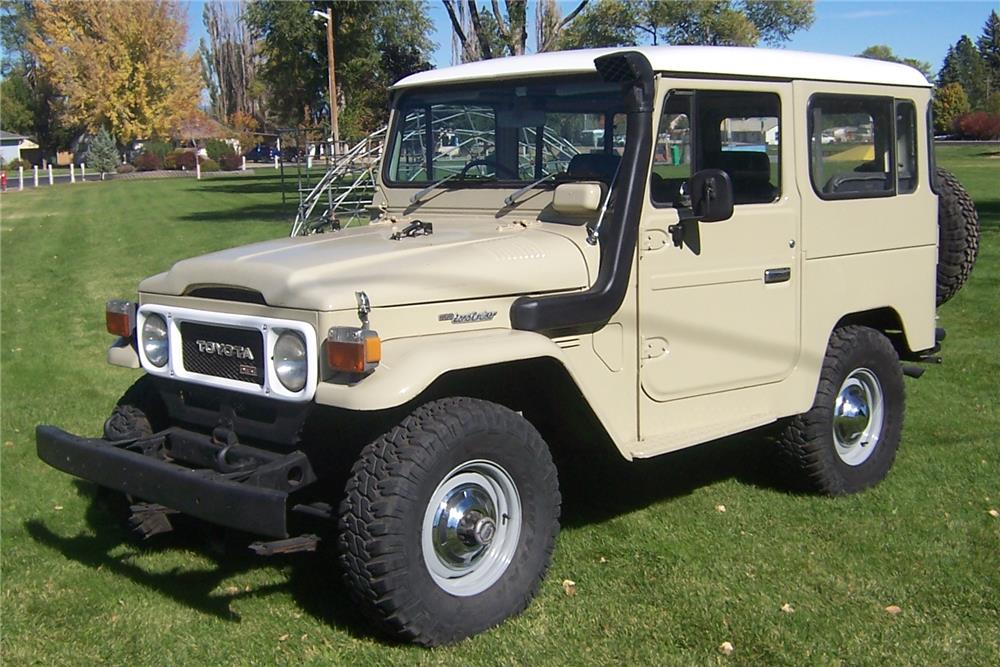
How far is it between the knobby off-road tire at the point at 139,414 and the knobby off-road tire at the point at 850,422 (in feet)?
10.2

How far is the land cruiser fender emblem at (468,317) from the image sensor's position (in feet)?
13.9

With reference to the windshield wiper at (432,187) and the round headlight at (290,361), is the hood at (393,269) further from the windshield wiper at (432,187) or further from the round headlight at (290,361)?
the windshield wiper at (432,187)

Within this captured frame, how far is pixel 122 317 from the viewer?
16.0 feet

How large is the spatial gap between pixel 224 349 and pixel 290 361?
0.43m

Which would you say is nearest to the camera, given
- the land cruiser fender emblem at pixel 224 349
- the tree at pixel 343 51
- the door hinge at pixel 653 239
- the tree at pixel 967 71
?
the land cruiser fender emblem at pixel 224 349

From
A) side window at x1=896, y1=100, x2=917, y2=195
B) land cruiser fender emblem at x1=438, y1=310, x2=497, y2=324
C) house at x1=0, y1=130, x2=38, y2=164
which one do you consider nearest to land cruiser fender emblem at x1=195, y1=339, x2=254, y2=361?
land cruiser fender emblem at x1=438, y1=310, x2=497, y2=324

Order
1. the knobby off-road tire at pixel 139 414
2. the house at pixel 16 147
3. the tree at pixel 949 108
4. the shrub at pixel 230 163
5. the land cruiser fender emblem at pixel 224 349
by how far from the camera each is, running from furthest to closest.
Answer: the house at pixel 16 147 < the tree at pixel 949 108 < the shrub at pixel 230 163 < the knobby off-road tire at pixel 139 414 < the land cruiser fender emblem at pixel 224 349

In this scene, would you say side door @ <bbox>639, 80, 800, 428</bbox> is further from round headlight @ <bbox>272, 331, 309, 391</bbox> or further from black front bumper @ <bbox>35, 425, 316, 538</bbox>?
black front bumper @ <bbox>35, 425, 316, 538</bbox>

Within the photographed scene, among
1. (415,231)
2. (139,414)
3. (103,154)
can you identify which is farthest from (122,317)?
(103,154)

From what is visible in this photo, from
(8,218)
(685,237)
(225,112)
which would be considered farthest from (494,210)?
(225,112)

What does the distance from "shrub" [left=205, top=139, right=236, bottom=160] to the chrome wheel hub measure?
6067cm

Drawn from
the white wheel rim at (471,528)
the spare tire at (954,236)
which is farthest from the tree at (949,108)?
the white wheel rim at (471,528)

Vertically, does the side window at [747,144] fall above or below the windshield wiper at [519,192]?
above

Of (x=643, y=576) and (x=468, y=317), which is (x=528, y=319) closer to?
(x=468, y=317)
